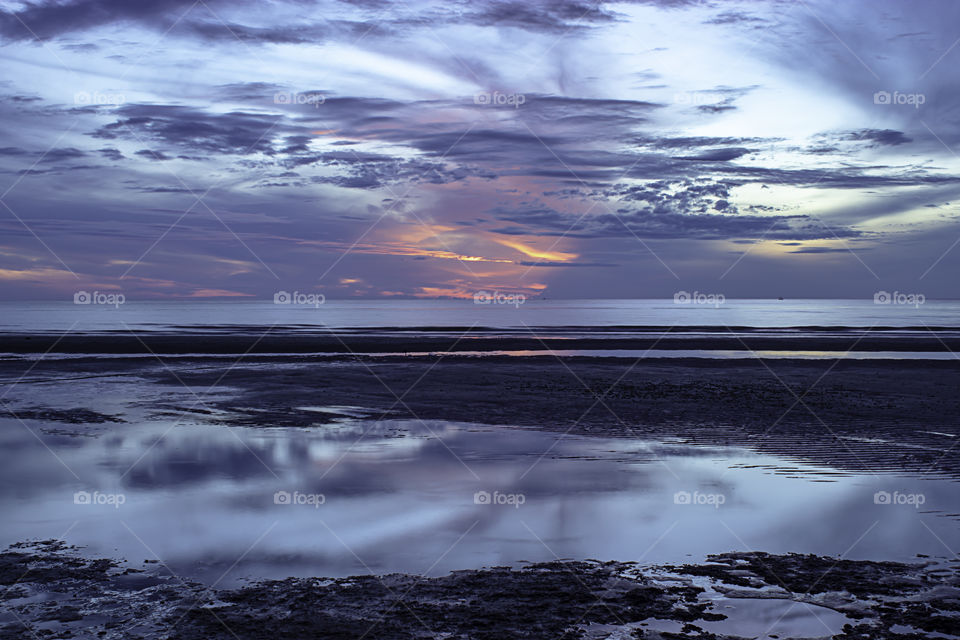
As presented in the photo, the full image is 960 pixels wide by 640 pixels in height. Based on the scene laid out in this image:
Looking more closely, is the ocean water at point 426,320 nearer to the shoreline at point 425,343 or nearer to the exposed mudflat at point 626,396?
the shoreline at point 425,343

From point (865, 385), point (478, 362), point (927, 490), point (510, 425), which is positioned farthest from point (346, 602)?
point (478, 362)

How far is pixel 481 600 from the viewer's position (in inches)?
285

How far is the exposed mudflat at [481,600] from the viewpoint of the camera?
657 cm

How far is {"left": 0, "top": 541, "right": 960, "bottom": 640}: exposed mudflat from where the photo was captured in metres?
6.57

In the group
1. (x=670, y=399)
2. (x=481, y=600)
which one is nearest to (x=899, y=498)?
(x=481, y=600)

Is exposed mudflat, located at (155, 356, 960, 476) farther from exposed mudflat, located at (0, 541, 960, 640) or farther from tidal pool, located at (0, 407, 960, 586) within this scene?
exposed mudflat, located at (0, 541, 960, 640)

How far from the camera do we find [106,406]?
21.4m

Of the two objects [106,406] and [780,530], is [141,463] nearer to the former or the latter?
[106,406]

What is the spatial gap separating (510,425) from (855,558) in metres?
10.7

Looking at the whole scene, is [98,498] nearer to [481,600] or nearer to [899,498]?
[481,600]

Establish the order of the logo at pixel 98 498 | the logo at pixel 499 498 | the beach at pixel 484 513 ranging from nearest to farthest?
1. the beach at pixel 484 513
2. the logo at pixel 98 498
3. the logo at pixel 499 498

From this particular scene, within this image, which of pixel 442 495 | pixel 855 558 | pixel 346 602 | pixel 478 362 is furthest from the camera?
pixel 478 362

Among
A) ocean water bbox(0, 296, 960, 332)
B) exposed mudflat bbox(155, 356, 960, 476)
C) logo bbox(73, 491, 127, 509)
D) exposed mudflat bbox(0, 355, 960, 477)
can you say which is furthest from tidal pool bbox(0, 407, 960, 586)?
ocean water bbox(0, 296, 960, 332)

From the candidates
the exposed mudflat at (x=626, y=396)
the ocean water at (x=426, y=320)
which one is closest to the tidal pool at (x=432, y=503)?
the exposed mudflat at (x=626, y=396)
